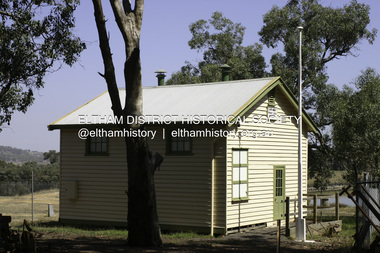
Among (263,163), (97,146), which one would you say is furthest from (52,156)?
(263,163)

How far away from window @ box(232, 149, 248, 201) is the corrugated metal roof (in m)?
1.71

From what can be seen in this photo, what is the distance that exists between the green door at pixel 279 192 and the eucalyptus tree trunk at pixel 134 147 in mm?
8103

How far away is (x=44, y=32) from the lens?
23844mm

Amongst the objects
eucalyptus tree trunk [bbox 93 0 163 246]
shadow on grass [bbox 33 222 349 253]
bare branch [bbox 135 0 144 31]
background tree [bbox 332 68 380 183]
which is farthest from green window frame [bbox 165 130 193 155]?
background tree [bbox 332 68 380 183]

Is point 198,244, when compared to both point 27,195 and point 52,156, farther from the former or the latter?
point 52,156

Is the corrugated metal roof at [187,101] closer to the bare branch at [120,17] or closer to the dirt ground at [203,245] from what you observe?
the dirt ground at [203,245]

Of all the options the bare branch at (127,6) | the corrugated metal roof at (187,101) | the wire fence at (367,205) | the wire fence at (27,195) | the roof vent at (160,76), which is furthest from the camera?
the wire fence at (27,195)

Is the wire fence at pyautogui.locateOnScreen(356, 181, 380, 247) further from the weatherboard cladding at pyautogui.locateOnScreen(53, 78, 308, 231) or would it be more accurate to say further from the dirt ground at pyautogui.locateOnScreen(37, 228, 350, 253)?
the weatherboard cladding at pyautogui.locateOnScreen(53, 78, 308, 231)

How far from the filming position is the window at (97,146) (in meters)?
23.4

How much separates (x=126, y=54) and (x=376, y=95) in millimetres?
20663

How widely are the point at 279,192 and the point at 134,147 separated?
935cm

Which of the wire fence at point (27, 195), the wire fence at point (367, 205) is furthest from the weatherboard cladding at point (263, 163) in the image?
the wire fence at point (27, 195)

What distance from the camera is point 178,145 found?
2144 cm

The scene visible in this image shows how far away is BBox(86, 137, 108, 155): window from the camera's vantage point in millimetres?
23391
